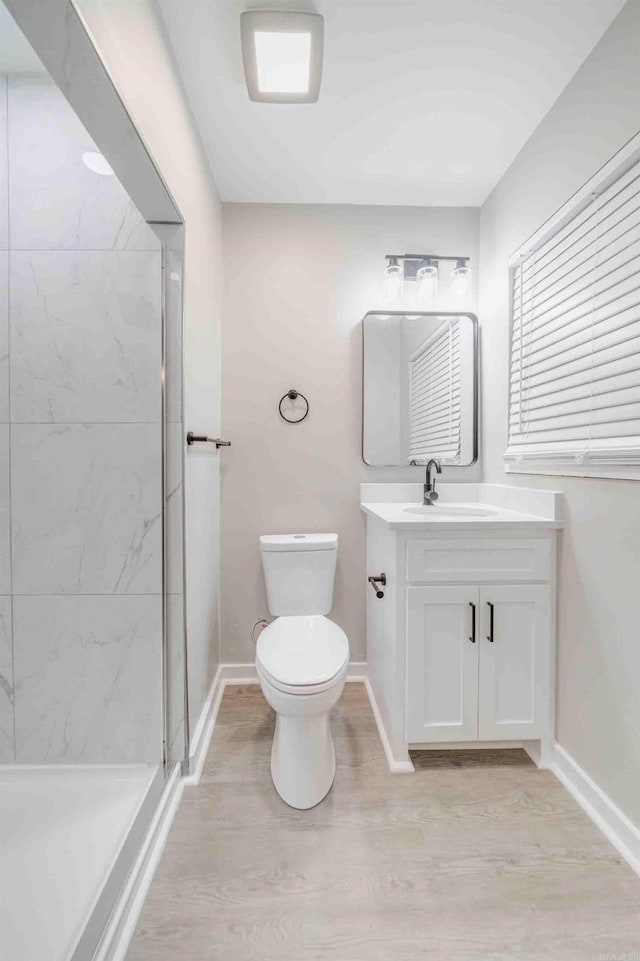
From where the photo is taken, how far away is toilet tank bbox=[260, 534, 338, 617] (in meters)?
1.86

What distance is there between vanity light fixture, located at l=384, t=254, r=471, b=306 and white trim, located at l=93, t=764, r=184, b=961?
2.23 meters

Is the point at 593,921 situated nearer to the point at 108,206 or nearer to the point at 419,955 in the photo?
the point at 419,955

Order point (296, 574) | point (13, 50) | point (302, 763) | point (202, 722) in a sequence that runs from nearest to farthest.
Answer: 1. point (13, 50)
2. point (302, 763)
3. point (202, 722)
4. point (296, 574)

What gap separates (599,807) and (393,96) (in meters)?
2.45

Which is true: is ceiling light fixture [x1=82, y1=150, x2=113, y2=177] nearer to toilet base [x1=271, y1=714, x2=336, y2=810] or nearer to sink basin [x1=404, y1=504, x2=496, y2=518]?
sink basin [x1=404, y1=504, x2=496, y2=518]

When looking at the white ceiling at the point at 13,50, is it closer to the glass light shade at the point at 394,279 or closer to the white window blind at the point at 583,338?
the glass light shade at the point at 394,279

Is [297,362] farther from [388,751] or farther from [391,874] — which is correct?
[391,874]

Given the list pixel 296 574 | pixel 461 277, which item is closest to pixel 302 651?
pixel 296 574

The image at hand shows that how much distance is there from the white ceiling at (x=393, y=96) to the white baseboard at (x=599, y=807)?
2312 millimetres

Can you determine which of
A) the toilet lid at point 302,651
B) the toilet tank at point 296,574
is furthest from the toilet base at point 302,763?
the toilet tank at point 296,574

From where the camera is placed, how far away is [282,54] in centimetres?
125

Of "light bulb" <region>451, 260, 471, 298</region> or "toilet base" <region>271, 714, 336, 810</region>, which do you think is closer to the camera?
"toilet base" <region>271, 714, 336, 810</region>

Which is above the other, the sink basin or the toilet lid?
the sink basin

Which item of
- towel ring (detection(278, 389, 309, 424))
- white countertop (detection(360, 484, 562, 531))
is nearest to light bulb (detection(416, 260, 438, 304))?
towel ring (detection(278, 389, 309, 424))
